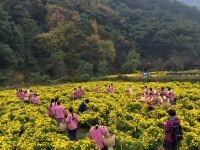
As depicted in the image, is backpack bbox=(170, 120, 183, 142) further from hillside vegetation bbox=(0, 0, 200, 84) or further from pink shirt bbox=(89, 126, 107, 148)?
hillside vegetation bbox=(0, 0, 200, 84)

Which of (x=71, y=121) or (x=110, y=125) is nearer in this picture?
(x=71, y=121)

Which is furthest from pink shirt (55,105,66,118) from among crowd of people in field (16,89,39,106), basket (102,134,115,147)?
crowd of people in field (16,89,39,106)

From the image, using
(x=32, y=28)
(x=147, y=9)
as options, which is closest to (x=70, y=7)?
(x=32, y=28)

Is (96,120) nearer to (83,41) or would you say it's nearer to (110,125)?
(110,125)

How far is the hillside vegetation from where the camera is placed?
206ft

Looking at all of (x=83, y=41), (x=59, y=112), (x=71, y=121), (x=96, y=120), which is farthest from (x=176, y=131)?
(x=83, y=41)

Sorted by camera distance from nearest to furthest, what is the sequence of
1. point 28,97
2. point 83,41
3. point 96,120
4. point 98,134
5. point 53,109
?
point 98,134 → point 96,120 → point 53,109 → point 28,97 → point 83,41

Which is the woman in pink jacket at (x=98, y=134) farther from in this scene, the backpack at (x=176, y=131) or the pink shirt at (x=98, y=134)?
the backpack at (x=176, y=131)

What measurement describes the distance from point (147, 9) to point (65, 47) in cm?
4639

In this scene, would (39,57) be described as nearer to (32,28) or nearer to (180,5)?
(32,28)

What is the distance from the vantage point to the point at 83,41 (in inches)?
2694

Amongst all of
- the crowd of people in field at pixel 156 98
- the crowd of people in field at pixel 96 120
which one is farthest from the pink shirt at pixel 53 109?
the crowd of people in field at pixel 156 98

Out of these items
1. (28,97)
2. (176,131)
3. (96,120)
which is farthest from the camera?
(28,97)

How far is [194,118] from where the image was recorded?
21.4 meters
